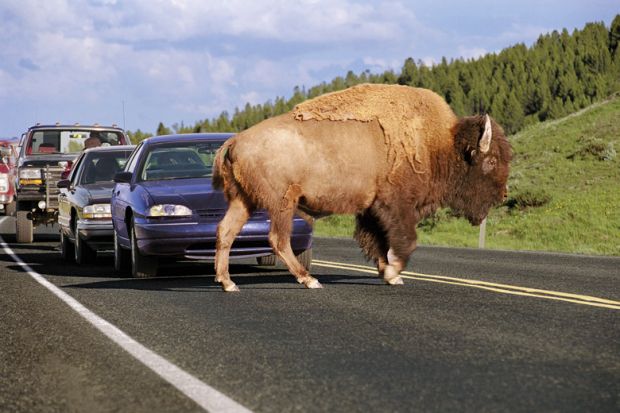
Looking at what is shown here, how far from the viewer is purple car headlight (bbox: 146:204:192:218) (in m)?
11.5

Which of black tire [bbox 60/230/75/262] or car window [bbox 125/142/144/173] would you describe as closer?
car window [bbox 125/142/144/173]

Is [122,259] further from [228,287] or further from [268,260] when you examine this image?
[228,287]

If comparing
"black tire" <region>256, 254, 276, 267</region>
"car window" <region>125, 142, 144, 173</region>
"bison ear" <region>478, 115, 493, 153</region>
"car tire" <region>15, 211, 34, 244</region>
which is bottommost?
"car tire" <region>15, 211, 34, 244</region>

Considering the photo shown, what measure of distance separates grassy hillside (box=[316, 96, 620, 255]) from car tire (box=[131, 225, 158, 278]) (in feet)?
45.5

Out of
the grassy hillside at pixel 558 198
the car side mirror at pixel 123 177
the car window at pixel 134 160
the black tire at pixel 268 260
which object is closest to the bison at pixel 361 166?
the car side mirror at pixel 123 177

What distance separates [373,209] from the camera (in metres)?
10.4

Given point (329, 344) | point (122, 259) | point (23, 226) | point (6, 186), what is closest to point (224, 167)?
point (122, 259)

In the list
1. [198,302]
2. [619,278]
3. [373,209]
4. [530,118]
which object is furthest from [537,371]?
[530,118]

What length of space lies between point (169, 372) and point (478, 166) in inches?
232

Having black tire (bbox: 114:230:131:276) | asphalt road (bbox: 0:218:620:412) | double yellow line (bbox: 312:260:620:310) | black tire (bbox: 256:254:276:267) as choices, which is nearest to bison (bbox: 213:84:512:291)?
asphalt road (bbox: 0:218:620:412)

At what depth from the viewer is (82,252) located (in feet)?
49.6

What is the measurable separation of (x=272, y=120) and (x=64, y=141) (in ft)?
41.3

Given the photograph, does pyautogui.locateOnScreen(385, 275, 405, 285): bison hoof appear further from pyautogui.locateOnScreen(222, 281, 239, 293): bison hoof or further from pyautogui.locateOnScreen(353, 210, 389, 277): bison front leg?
pyautogui.locateOnScreen(222, 281, 239, 293): bison hoof

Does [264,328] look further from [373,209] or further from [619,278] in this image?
[619,278]
